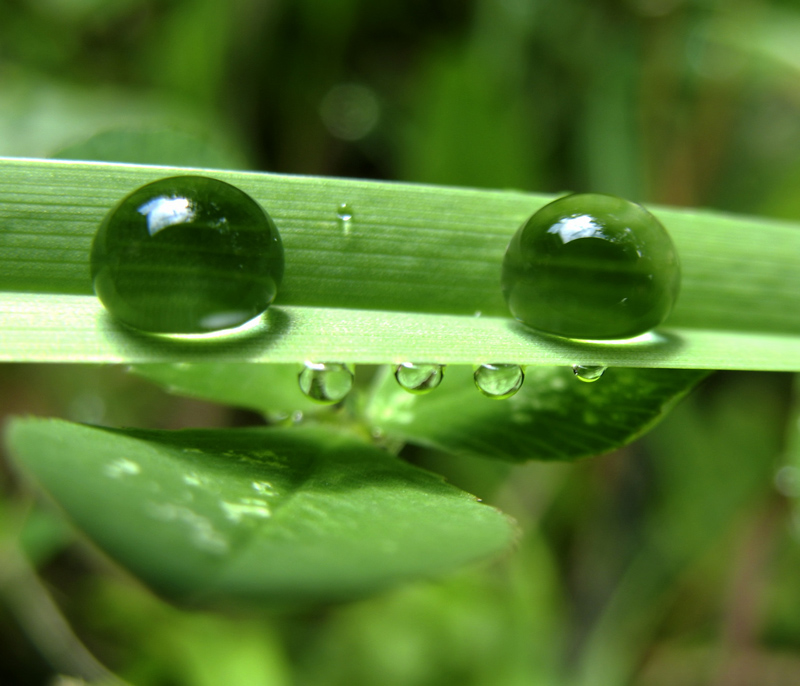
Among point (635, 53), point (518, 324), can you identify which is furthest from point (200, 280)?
point (635, 53)

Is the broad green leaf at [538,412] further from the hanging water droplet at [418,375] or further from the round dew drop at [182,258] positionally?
the round dew drop at [182,258]

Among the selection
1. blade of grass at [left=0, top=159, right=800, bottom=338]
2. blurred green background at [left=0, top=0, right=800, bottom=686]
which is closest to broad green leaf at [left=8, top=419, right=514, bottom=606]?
blade of grass at [left=0, top=159, right=800, bottom=338]

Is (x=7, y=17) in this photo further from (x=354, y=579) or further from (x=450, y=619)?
(x=354, y=579)

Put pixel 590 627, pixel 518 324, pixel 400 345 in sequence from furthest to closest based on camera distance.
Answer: pixel 590 627
pixel 518 324
pixel 400 345

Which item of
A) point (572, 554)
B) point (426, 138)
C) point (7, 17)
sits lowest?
point (572, 554)

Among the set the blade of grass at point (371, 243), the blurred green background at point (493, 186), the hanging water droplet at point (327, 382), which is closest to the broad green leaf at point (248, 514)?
the hanging water droplet at point (327, 382)

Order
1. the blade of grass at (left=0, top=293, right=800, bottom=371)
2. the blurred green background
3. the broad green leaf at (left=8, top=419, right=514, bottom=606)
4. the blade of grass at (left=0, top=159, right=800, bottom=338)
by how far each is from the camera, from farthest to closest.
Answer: the blurred green background < the blade of grass at (left=0, top=159, right=800, bottom=338) < the blade of grass at (left=0, top=293, right=800, bottom=371) < the broad green leaf at (left=8, top=419, right=514, bottom=606)

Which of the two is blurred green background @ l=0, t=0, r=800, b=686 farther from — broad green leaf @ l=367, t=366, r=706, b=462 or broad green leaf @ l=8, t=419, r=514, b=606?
broad green leaf @ l=8, t=419, r=514, b=606
